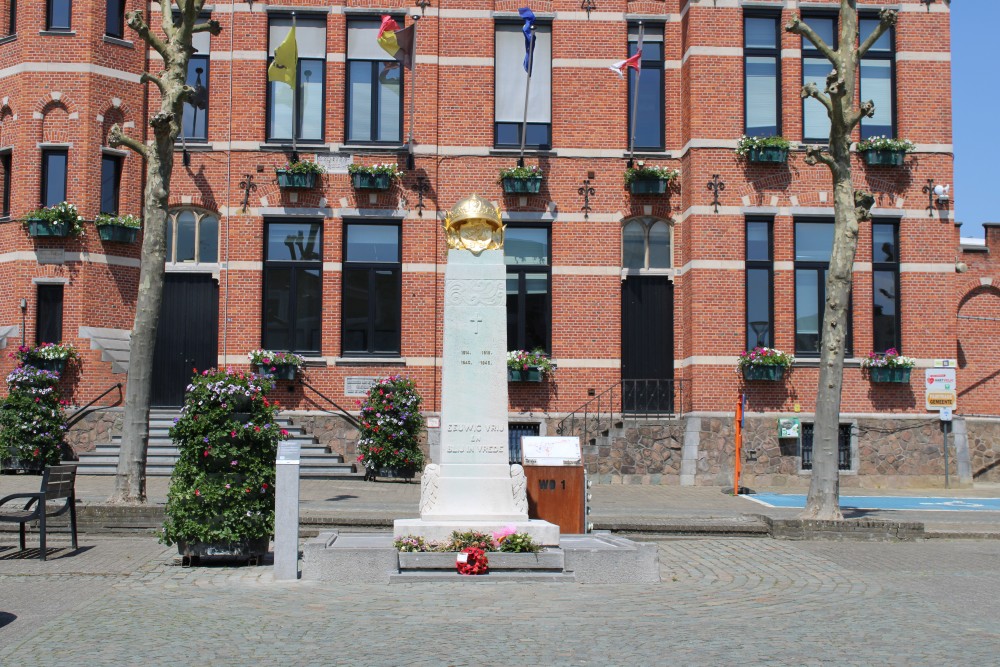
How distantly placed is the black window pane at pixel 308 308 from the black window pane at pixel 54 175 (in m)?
5.09

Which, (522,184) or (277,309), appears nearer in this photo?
(522,184)

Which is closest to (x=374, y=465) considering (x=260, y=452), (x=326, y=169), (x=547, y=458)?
(x=326, y=169)

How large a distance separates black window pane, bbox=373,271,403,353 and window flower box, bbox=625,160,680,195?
540 cm

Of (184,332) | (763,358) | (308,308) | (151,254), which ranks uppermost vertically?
(151,254)

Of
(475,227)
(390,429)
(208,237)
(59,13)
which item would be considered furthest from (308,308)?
(475,227)

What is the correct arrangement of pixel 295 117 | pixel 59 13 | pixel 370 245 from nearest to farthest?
1. pixel 59 13
2. pixel 295 117
3. pixel 370 245

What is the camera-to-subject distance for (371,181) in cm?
2425

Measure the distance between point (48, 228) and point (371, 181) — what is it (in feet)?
21.5

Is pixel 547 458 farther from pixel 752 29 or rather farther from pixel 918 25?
pixel 918 25

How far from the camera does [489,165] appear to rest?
2484 centimetres

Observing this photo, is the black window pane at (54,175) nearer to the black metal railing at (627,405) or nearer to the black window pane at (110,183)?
the black window pane at (110,183)

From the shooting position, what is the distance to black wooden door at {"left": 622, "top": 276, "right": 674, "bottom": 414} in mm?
24781

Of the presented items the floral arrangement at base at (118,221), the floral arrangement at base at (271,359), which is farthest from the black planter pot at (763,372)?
the floral arrangement at base at (118,221)

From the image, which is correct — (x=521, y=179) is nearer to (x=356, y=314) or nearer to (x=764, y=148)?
(x=356, y=314)
